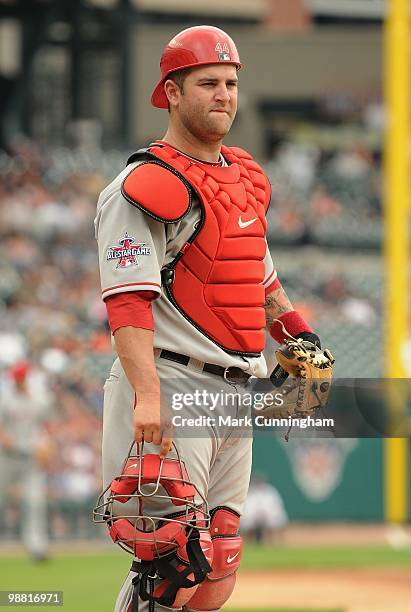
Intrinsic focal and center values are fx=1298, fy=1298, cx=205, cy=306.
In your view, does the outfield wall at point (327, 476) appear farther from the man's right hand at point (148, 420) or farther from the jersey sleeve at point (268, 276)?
the man's right hand at point (148, 420)

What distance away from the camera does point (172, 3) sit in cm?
2409

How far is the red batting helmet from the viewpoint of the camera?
369 cm

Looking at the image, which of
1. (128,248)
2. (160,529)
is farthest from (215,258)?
(160,529)

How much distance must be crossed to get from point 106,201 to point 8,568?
718 cm

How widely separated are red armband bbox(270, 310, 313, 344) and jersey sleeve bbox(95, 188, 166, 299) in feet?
1.99

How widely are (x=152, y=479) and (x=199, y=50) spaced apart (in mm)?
1218

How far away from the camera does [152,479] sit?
3.51 m

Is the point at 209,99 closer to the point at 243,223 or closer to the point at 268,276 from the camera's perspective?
the point at 243,223

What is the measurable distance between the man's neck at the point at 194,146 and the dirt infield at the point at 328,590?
16.5 feet

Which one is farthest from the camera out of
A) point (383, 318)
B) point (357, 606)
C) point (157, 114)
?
point (157, 114)

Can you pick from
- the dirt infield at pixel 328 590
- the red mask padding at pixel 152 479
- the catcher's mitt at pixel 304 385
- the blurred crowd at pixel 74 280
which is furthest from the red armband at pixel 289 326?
the blurred crowd at pixel 74 280

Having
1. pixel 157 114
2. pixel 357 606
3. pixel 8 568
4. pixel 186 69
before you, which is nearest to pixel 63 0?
pixel 157 114

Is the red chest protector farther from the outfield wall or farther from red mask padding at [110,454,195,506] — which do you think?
the outfield wall

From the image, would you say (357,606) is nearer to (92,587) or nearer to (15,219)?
Result: (92,587)
